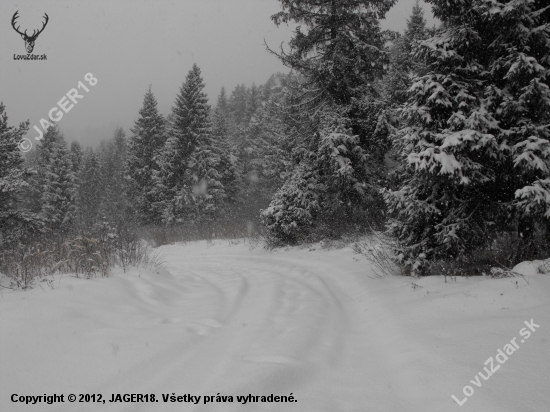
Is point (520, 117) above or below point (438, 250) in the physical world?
above

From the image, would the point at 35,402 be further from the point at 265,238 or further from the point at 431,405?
the point at 265,238

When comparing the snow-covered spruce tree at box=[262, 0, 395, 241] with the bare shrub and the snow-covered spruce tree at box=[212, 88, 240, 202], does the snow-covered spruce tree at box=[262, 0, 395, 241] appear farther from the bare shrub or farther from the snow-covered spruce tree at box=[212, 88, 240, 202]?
the snow-covered spruce tree at box=[212, 88, 240, 202]

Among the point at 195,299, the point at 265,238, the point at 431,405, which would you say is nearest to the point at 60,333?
the point at 195,299

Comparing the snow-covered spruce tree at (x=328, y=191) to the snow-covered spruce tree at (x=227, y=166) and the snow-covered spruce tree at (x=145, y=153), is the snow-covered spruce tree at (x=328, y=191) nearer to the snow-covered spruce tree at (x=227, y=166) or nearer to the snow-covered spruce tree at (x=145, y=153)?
the snow-covered spruce tree at (x=227, y=166)

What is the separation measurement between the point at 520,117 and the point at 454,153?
1.19m

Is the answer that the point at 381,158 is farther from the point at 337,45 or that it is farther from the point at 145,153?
the point at 145,153

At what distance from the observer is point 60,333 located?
323 cm

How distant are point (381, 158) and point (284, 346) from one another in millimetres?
10263

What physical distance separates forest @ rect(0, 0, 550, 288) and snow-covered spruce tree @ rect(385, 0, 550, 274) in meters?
Answer: 0.03

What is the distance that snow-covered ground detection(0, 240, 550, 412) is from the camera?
2498 millimetres

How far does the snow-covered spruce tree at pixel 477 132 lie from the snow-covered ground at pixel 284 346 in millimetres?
989

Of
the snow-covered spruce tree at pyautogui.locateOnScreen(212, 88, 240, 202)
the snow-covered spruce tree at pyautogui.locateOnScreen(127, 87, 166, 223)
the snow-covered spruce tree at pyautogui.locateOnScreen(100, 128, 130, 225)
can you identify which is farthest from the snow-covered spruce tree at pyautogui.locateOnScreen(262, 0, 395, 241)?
the snow-covered spruce tree at pyautogui.locateOnScreen(100, 128, 130, 225)

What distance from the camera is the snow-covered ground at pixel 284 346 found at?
250 centimetres

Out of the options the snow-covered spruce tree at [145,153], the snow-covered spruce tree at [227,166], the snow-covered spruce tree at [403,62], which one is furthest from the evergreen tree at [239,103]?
the snow-covered spruce tree at [403,62]
